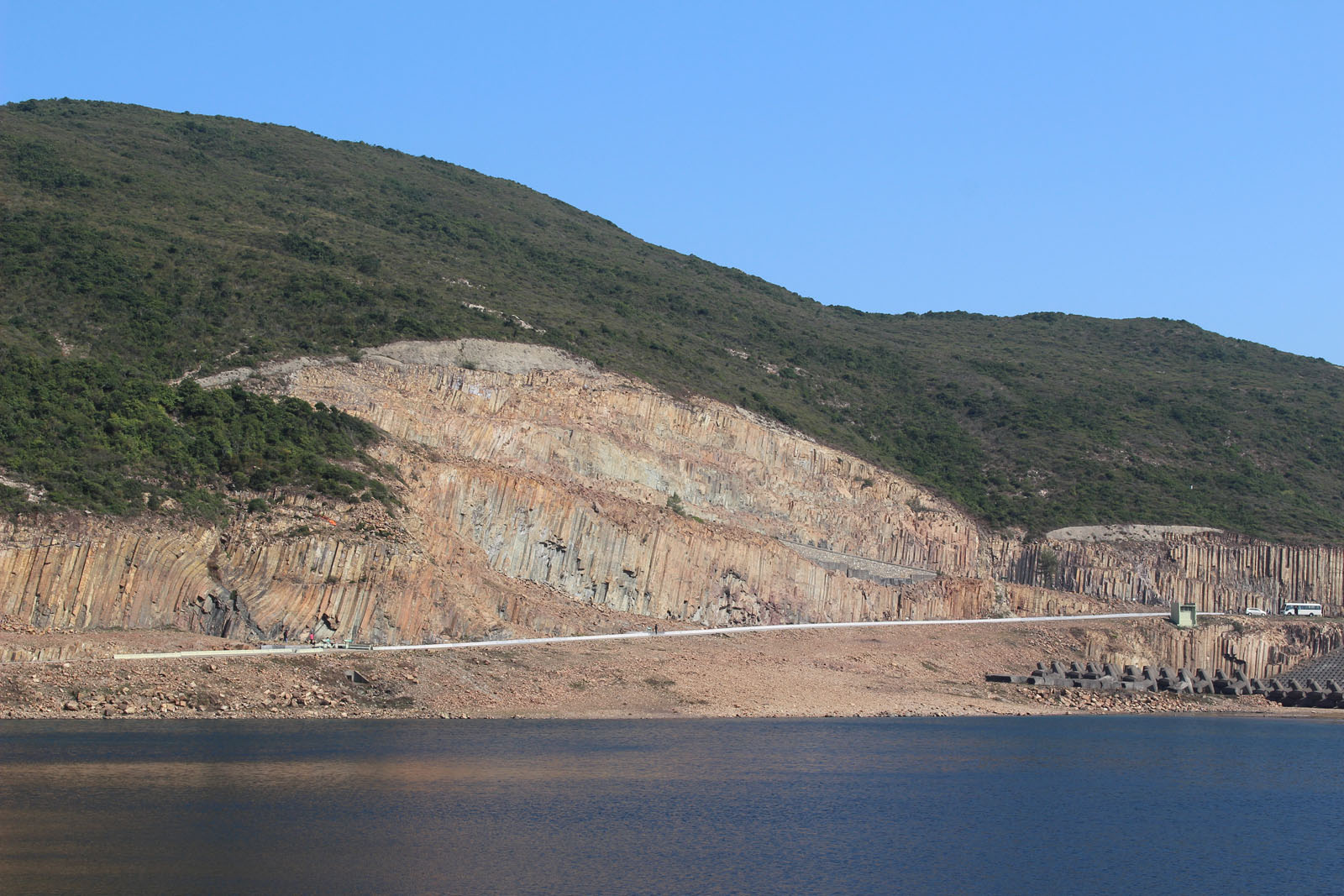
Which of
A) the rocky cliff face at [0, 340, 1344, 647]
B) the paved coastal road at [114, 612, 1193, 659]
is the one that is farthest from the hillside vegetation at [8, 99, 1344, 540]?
the paved coastal road at [114, 612, 1193, 659]

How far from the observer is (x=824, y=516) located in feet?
226

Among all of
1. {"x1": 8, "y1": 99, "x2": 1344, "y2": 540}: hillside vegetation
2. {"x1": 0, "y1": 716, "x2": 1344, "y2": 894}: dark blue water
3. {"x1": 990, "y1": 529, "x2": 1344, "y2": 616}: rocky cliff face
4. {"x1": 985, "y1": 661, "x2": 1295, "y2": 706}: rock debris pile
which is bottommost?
{"x1": 0, "y1": 716, "x2": 1344, "y2": 894}: dark blue water

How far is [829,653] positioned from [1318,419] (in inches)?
2471

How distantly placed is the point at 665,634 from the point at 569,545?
5601mm

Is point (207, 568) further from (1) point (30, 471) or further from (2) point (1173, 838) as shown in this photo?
(2) point (1173, 838)

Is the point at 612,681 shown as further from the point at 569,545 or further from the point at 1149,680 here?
the point at 1149,680

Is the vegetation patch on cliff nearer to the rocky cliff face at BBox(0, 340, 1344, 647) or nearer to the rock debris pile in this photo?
the rocky cliff face at BBox(0, 340, 1344, 647)

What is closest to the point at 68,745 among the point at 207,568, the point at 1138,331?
the point at 207,568

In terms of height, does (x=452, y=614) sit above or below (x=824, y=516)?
below

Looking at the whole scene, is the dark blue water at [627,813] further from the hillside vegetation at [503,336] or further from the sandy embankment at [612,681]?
the hillside vegetation at [503,336]

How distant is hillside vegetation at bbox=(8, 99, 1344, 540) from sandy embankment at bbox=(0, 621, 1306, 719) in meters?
7.46

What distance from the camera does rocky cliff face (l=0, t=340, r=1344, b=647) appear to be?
1650 inches

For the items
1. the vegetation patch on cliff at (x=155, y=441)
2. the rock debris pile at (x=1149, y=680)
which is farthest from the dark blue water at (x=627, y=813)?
the rock debris pile at (x=1149, y=680)

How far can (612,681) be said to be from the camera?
150ft
